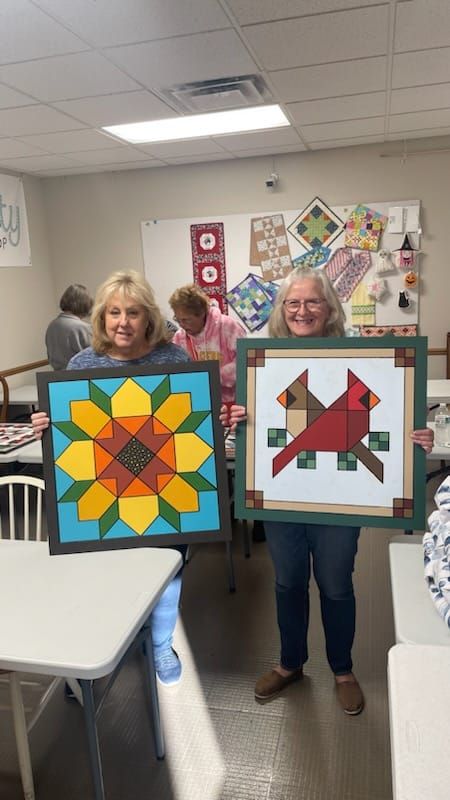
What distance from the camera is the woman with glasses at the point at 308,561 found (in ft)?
5.37

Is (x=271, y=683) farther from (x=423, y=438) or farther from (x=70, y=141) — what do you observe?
(x=70, y=141)

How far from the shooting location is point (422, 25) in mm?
2260

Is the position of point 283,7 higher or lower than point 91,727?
higher

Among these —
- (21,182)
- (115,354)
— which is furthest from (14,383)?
(115,354)

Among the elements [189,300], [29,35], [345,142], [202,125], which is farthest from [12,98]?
[345,142]

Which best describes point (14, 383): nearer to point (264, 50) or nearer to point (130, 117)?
point (130, 117)

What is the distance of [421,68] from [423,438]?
2231mm

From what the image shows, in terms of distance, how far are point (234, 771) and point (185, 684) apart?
0.43 m

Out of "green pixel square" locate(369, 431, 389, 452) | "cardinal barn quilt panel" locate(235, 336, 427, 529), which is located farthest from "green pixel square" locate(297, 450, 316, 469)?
"green pixel square" locate(369, 431, 389, 452)

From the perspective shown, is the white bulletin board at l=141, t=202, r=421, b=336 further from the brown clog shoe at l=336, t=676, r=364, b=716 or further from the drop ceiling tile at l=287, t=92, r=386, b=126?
the brown clog shoe at l=336, t=676, r=364, b=716

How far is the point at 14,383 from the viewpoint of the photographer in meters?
5.03

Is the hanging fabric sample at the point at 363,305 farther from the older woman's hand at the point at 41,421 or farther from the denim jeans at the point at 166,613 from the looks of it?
the older woman's hand at the point at 41,421

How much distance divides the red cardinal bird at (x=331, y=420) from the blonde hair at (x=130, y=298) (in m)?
0.50

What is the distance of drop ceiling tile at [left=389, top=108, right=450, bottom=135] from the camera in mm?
3650
